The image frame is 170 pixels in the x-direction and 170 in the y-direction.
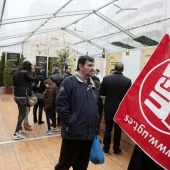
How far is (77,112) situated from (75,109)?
3 cm

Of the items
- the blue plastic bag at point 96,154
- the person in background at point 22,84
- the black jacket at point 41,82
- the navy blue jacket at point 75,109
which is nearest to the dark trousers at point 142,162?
the navy blue jacket at point 75,109

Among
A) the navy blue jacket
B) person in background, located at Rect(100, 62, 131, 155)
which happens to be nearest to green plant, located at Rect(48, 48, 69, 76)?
person in background, located at Rect(100, 62, 131, 155)

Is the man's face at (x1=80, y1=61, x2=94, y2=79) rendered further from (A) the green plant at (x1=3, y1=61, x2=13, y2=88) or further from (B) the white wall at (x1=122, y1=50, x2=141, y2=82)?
(A) the green plant at (x1=3, y1=61, x2=13, y2=88)

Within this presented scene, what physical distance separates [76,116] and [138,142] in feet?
3.08

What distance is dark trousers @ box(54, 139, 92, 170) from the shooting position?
2.04 m

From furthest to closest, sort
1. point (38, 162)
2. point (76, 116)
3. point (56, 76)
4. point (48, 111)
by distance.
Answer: point (56, 76) < point (48, 111) < point (38, 162) < point (76, 116)

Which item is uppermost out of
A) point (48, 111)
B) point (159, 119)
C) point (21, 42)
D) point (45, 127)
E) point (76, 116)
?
point (21, 42)

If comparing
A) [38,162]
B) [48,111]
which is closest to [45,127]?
[48,111]

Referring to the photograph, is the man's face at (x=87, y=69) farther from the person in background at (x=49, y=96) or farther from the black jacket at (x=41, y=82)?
the black jacket at (x=41, y=82)

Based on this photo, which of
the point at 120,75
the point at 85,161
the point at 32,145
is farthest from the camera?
the point at 32,145

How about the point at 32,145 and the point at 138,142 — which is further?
the point at 32,145

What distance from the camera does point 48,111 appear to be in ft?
15.2

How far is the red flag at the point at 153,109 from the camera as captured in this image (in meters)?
1.02

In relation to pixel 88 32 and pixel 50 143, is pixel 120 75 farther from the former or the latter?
pixel 88 32
